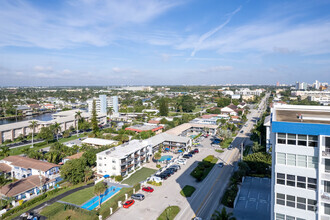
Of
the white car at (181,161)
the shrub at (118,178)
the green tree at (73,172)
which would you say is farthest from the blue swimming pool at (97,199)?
the white car at (181,161)

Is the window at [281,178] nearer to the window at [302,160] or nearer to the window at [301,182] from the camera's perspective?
the window at [301,182]

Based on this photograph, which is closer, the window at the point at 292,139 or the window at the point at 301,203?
the window at the point at 301,203

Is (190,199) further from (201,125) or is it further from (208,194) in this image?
(201,125)

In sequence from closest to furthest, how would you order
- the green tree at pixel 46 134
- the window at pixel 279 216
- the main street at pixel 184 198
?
1. the window at pixel 279 216
2. the main street at pixel 184 198
3. the green tree at pixel 46 134

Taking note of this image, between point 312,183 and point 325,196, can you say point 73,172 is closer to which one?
point 312,183

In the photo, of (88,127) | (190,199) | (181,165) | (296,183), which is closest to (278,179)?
(296,183)

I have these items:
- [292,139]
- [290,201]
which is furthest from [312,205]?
[292,139]

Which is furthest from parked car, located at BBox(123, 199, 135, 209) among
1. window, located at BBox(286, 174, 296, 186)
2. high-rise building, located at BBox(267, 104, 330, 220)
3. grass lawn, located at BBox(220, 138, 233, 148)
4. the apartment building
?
grass lawn, located at BBox(220, 138, 233, 148)
